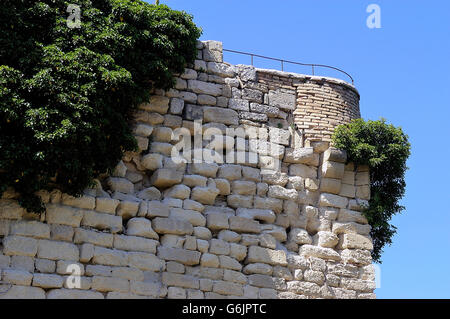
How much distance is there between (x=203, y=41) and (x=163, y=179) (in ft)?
8.16

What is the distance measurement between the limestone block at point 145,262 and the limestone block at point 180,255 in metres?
0.10

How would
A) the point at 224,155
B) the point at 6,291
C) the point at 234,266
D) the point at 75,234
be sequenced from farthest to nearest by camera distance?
the point at 224,155
the point at 234,266
the point at 75,234
the point at 6,291

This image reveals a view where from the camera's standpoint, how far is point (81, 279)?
965 cm

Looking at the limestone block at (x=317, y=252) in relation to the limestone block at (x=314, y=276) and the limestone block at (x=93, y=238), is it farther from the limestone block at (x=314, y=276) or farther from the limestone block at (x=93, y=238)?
the limestone block at (x=93, y=238)

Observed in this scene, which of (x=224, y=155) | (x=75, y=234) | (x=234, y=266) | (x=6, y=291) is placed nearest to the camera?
(x=6, y=291)

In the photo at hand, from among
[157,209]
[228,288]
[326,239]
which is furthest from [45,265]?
[326,239]

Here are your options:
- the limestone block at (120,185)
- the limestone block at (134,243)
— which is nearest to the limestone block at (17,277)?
the limestone block at (134,243)

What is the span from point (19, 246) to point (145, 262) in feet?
5.55

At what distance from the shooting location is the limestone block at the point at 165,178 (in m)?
10.8

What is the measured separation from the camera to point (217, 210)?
10961 millimetres

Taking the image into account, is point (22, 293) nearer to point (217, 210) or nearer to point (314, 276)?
point (217, 210)

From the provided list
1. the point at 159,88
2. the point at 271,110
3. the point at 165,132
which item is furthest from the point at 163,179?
the point at 271,110

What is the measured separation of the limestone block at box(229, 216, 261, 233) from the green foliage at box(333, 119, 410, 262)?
1.88 metres
